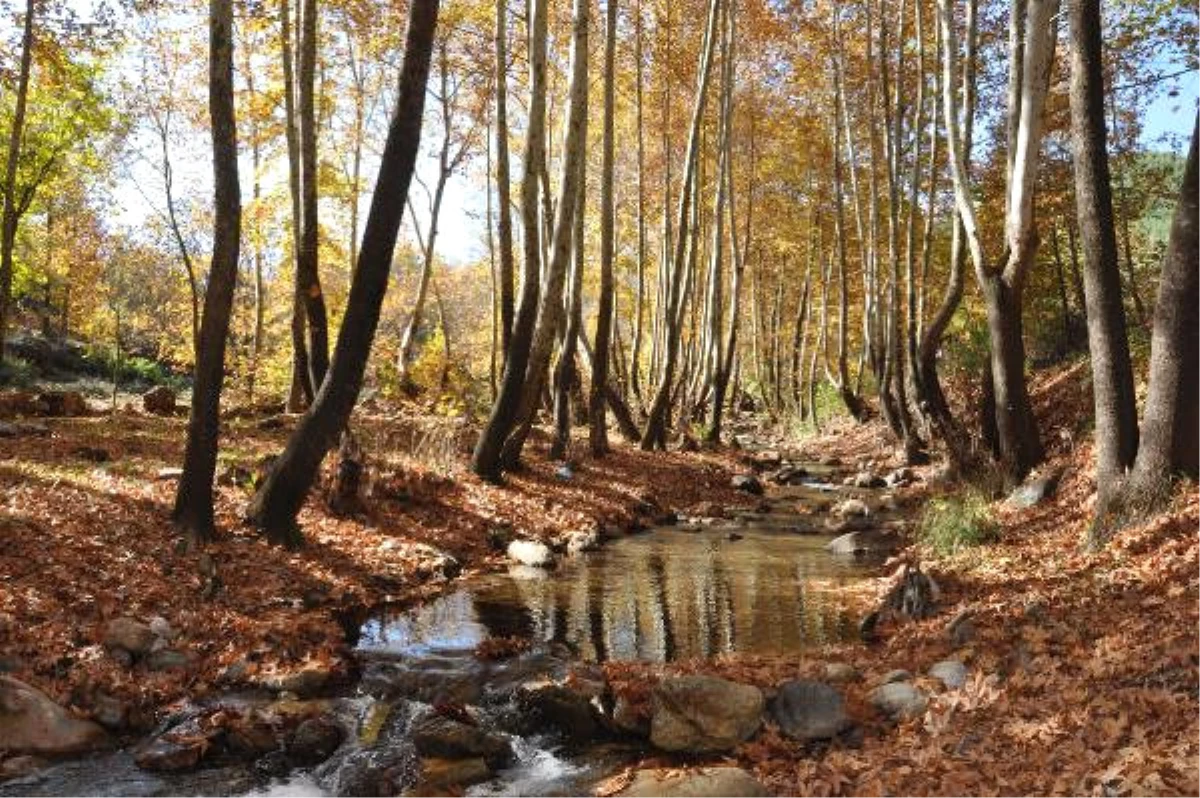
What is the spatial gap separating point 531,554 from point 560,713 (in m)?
4.47

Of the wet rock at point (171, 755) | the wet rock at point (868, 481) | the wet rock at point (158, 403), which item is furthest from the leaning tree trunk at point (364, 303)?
the wet rock at point (868, 481)

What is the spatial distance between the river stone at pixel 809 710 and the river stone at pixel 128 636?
4213 mm

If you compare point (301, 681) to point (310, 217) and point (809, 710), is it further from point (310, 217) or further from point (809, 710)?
point (310, 217)

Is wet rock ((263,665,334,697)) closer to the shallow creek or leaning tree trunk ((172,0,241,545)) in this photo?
the shallow creek

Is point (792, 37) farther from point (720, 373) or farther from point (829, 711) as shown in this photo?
point (829, 711)

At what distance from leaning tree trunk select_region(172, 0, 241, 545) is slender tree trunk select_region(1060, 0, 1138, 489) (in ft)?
24.5

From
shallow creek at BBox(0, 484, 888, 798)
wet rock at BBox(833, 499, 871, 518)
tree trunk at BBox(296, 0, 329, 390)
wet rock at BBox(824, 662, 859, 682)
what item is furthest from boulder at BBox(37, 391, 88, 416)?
wet rock at BBox(824, 662, 859, 682)

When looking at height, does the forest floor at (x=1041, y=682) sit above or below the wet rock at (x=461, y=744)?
above

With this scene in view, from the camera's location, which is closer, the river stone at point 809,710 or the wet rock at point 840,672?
the river stone at point 809,710

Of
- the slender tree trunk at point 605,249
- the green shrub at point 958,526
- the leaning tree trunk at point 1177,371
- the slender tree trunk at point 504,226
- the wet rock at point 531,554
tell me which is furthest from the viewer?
the slender tree trunk at point 605,249

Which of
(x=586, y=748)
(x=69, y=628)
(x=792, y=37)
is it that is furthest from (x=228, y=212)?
(x=792, y=37)

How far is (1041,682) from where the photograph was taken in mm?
5125

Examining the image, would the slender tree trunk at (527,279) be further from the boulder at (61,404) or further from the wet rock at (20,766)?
the boulder at (61,404)

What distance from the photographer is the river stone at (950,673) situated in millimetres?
5555
